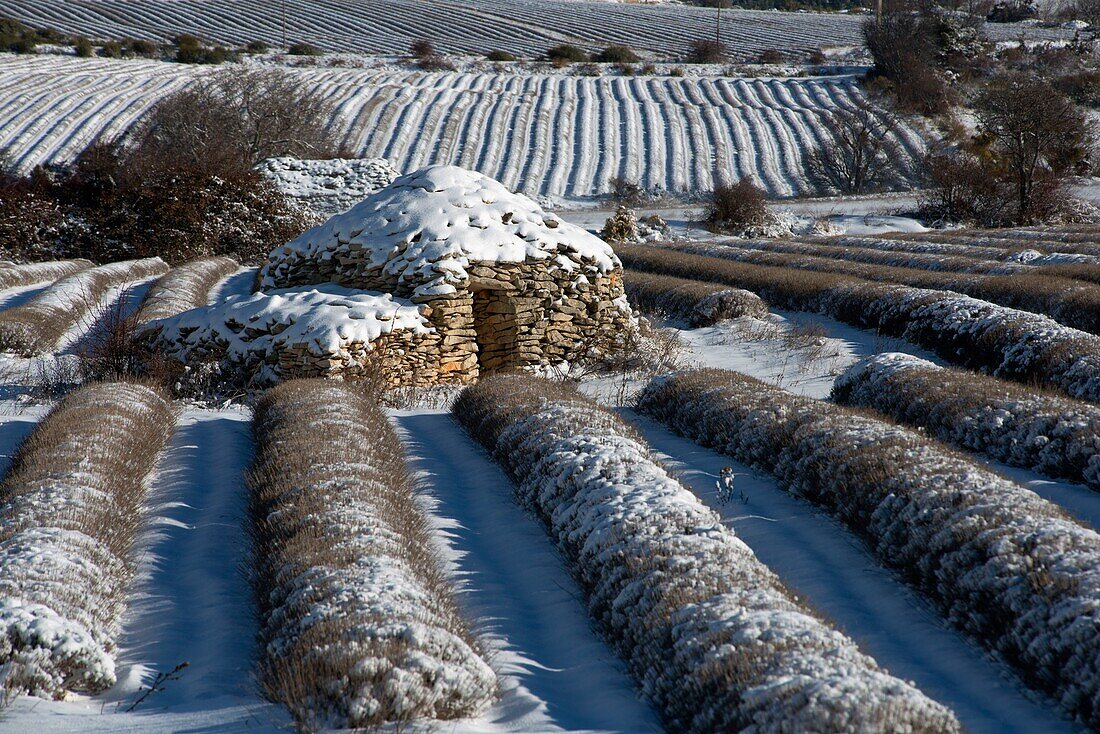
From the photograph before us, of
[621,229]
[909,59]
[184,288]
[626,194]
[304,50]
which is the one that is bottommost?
[626,194]

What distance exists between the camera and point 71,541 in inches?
217

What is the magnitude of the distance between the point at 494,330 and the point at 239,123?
31188mm

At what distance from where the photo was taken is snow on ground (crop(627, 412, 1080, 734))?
170 inches

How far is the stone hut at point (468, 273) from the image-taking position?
12578mm

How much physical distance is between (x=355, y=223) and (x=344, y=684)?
10544 millimetres

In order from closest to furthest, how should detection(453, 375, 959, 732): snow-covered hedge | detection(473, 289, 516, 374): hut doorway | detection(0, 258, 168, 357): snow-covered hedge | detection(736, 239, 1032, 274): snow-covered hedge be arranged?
detection(453, 375, 959, 732): snow-covered hedge < detection(473, 289, 516, 374): hut doorway < detection(0, 258, 168, 357): snow-covered hedge < detection(736, 239, 1032, 274): snow-covered hedge

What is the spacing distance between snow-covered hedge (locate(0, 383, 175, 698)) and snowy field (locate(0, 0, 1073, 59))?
69.6 metres

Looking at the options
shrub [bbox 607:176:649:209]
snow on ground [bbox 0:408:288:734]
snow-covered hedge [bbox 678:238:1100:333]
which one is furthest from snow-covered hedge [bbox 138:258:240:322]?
shrub [bbox 607:176:649:209]

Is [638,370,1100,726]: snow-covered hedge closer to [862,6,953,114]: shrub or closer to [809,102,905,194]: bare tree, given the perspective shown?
[809,102,905,194]: bare tree

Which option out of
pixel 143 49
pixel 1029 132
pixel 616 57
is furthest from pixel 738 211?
pixel 143 49

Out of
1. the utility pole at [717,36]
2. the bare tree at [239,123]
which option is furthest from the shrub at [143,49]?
the utility pole at [717,36]

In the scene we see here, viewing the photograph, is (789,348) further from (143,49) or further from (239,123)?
(143,49)

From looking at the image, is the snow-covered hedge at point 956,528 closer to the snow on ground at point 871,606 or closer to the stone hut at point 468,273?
the snow on ground at point 871,606

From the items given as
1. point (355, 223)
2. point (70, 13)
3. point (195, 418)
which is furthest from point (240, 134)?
point (70, 13)
